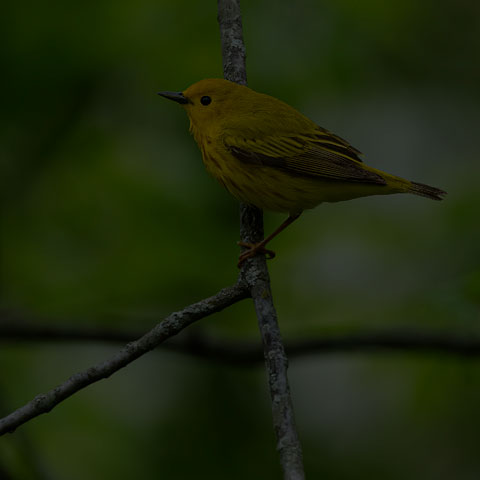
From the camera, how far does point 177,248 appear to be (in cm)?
593

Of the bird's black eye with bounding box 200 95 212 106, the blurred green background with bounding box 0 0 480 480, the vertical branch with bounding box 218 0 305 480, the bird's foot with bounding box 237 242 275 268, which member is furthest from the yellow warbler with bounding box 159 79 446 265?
the blurred green background with bounding box 0 0 480 480

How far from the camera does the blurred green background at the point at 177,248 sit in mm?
5965

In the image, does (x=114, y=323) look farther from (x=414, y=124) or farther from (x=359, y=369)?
(x=414, y=124)

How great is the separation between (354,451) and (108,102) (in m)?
4.10

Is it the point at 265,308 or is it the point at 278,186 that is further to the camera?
the point at 278,186

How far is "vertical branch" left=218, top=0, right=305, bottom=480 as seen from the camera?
2.71 m

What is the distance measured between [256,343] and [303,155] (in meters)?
1.51

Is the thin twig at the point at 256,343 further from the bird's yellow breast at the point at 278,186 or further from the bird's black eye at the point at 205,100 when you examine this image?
the bird's black eye at the point at 205,100

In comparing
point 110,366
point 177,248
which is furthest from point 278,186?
point 110,366

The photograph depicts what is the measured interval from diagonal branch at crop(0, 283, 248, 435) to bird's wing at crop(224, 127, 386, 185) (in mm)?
1713

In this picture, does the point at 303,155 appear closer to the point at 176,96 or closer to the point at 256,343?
the point at 176,96

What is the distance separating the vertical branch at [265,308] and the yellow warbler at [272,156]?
142 millimetres

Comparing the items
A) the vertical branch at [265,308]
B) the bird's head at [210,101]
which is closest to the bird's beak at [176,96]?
the bird's head at [210,101]

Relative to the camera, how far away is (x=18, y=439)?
523 cm
